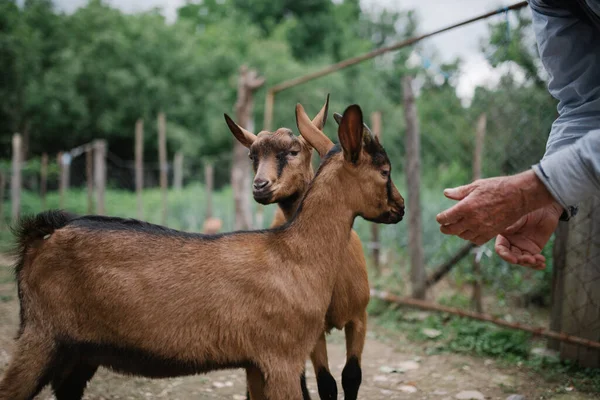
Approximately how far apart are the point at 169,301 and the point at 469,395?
263cm

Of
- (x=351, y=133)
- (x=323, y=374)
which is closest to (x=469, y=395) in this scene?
(x=323, y=374)

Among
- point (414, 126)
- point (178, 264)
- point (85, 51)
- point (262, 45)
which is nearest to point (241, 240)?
point (178, 264)

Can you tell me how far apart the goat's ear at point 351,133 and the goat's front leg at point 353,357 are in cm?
116

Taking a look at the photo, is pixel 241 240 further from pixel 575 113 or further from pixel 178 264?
pixel 575 113

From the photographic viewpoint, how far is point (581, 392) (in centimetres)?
379

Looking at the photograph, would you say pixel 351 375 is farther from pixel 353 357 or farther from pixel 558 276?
pixel 558 276

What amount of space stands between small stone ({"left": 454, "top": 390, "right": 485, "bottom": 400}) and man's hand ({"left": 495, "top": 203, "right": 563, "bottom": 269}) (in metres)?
1.87

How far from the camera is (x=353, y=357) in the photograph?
3.07m

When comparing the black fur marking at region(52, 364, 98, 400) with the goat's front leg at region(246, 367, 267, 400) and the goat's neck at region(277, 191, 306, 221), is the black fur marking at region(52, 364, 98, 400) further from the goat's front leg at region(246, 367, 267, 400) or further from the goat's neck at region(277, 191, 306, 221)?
the goat's neck at region(277, 191, 306, 221)

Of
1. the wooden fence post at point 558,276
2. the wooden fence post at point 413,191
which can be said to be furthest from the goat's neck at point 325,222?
the wooden fence post at point 413,191

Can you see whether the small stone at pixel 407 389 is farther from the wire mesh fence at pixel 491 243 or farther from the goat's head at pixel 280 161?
the goat's head at pixel 280 161

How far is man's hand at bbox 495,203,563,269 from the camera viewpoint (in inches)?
89.4

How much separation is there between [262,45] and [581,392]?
94.2 ft

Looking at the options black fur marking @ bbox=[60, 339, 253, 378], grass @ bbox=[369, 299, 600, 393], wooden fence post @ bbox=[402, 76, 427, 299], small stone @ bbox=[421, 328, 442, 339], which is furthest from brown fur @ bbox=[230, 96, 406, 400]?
wooden fence post @ bbox=[402, 76, 427, 299]
